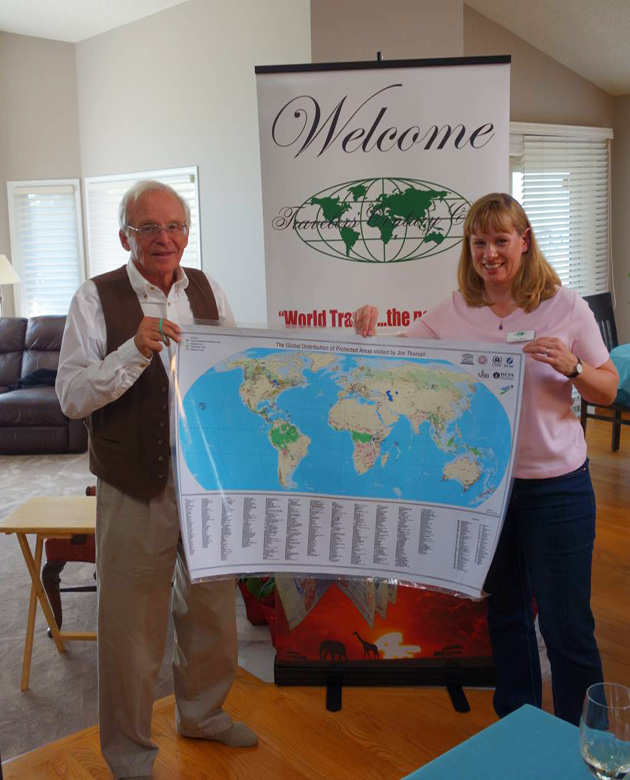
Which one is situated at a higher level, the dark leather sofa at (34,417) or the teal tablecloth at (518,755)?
the teal tablecloth at (518,755)

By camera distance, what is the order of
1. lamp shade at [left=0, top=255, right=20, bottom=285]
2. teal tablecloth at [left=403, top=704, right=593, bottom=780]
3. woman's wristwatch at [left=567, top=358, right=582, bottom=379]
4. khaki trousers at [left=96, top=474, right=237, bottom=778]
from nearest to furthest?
teal tablecloth at [left=403, top=704, right=593, bottom=780]
woman's wristwatch at [left=567, top=358, right=582, bottom=379]
khaki trousers at [left=96, top=474, right=237, bottom=778]
lamp shade at [left=0, top=255, right=20, bottom=285]

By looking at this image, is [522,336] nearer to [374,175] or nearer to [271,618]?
[374,175]

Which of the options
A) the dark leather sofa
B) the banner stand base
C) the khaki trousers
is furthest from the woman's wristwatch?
the dark leather sofa

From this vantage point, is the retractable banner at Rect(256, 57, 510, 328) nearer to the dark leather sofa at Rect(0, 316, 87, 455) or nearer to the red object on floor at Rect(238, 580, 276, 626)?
the red object on floor at Rect(238, 580, 276, 626)

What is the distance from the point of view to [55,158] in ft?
25.3

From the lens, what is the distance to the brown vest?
2139mm

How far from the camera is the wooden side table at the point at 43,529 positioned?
302 cm

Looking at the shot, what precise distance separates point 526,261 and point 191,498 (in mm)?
1037

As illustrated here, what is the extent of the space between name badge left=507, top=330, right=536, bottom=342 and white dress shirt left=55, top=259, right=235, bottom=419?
71 cm

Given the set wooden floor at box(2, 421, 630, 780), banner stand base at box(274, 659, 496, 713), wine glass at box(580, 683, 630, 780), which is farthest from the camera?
banner stand base at box(274, 659, 496, 713)

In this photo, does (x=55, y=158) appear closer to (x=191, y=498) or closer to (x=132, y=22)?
(x=132, y=22)

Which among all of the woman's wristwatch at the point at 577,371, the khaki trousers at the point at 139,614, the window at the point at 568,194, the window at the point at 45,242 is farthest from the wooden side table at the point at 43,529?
the window at the point at 45,242

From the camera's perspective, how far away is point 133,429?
2.14 metres

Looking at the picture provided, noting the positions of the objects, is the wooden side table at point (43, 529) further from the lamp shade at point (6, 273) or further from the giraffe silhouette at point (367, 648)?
the lamp shade at point (6, 273)
